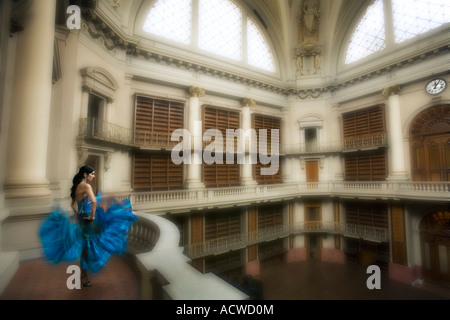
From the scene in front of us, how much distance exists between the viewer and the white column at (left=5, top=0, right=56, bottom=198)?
3729 mm

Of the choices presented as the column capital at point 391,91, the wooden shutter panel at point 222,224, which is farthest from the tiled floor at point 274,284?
the column capital at point 391,91

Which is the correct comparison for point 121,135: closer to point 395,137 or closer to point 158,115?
point 158,115

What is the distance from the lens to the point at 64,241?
103 inches

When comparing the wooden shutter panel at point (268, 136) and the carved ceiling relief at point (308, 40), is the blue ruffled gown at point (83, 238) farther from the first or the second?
the carved ceiling relief at point (308, 40)

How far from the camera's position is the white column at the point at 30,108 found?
373 centimetres

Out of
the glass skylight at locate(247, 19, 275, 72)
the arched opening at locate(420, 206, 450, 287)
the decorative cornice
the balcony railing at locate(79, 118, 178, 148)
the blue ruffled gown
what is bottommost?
the arched opening at locate(420, 206, 450, 287)

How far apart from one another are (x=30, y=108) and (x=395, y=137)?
48.2 feet

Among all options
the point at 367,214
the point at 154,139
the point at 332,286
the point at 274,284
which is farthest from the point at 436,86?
the point at 154,139

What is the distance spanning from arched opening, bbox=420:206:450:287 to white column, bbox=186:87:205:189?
441 inches

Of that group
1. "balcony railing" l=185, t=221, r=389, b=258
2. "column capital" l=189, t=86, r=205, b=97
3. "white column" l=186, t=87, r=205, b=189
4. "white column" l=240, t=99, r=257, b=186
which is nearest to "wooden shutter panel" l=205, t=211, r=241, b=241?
"balcony railing" l=185, t=221, r=389, b=258

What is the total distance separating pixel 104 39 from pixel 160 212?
6.94 metres

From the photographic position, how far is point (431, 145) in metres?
10.7

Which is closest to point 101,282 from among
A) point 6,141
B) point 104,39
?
point 6,141

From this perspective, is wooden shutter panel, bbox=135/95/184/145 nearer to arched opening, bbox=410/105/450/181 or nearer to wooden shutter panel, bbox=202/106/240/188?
wooden shutter panel, bbox=202/106/240/188
